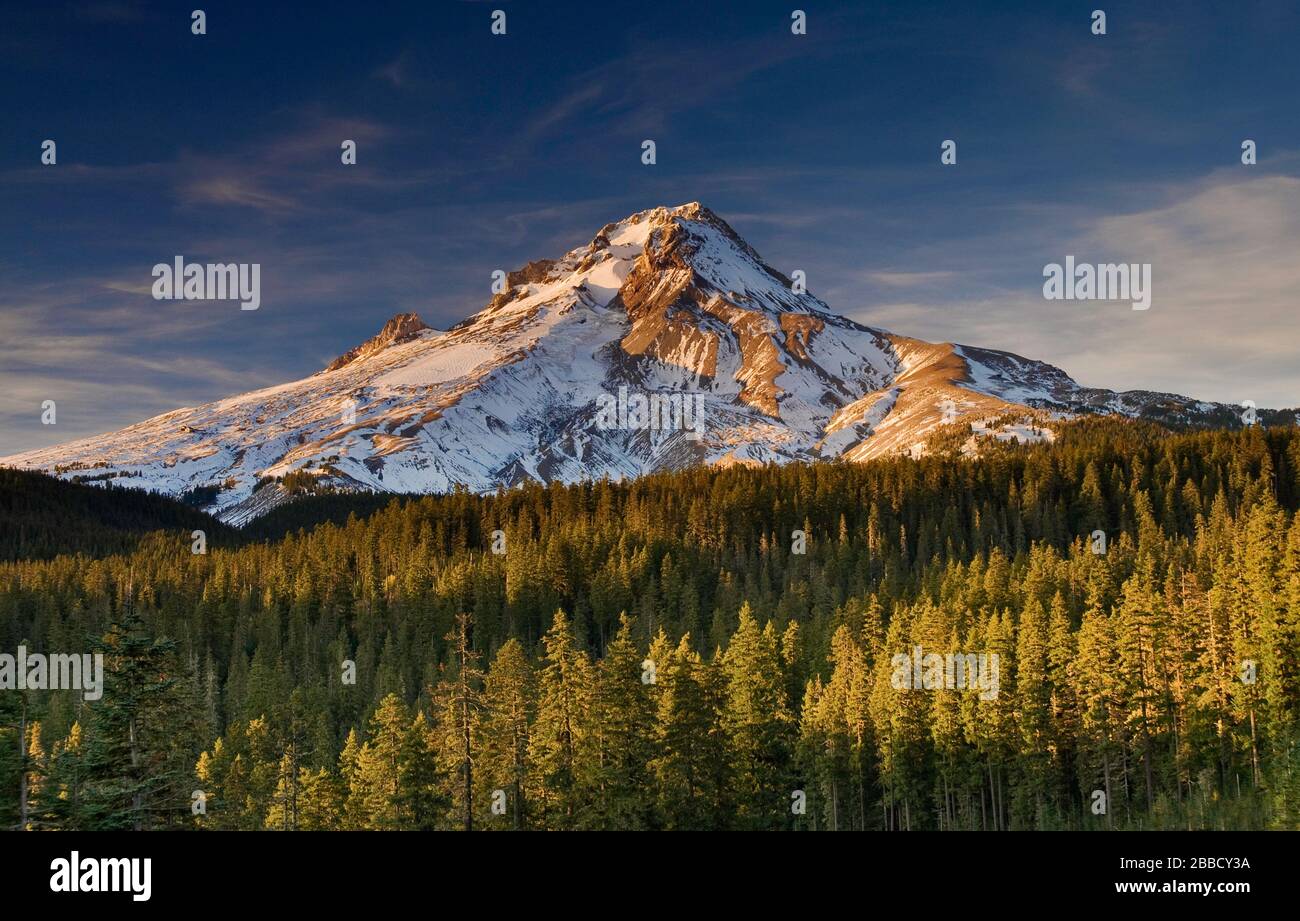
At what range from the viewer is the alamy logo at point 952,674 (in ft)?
211

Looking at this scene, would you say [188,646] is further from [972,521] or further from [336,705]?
[972,521]

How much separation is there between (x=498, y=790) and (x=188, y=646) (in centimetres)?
9822

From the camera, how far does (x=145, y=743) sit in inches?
1526

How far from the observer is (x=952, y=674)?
6688 centimetres
